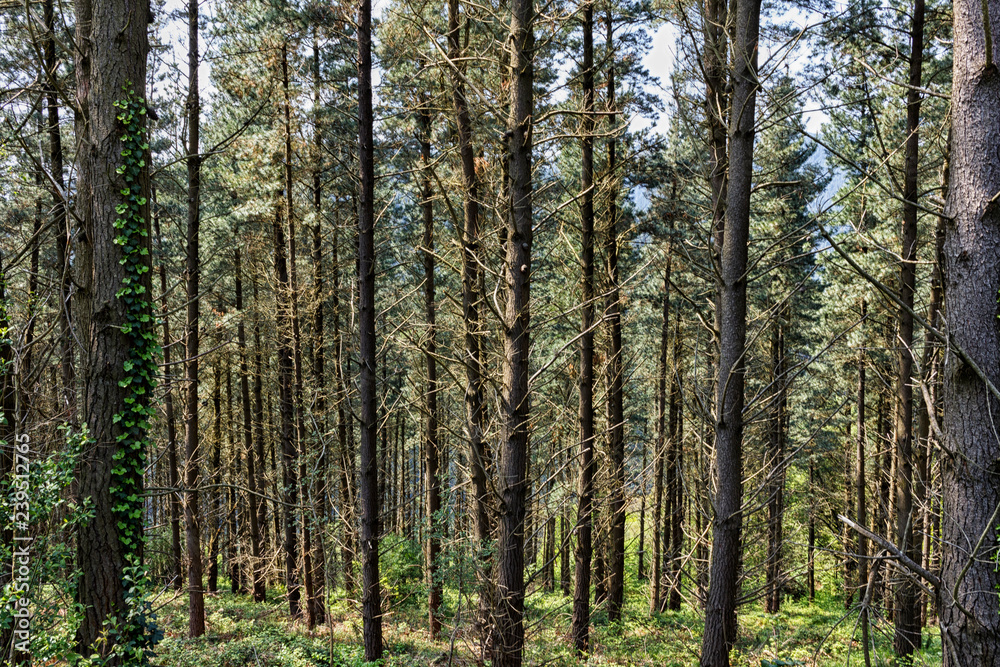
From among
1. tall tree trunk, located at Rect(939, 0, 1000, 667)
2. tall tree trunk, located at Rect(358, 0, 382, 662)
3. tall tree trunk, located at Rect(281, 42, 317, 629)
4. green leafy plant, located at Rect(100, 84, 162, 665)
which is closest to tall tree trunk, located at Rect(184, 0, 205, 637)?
tall tree trunk, located at Rect(281, 42, 317, 629)

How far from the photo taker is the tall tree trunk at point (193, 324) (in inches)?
324

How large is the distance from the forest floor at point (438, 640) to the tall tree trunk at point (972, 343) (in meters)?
4.78

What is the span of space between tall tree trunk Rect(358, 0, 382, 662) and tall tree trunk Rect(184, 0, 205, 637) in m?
2.56

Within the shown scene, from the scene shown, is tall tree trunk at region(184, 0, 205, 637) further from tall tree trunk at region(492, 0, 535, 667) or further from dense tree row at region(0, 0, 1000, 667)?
tall tree trunk at region(492, 0, 535, 667)

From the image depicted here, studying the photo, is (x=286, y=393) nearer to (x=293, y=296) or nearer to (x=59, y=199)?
(x=293, y=296)

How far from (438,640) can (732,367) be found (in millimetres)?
10283

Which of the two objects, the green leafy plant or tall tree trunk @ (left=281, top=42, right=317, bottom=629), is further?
tall tree trunk @ (left=281, top=42, right=317, bottom=629)

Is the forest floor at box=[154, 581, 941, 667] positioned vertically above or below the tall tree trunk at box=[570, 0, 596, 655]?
below

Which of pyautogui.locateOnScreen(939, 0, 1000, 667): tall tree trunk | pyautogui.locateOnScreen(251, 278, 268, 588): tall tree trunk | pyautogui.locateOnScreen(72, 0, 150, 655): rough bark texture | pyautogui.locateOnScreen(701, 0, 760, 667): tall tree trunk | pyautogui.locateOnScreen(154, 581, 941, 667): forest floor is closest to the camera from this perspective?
pyautogui.locateOnScreen(939, 0, 1000, 667): tall tree trunk

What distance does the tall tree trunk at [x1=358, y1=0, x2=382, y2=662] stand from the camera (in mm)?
6758

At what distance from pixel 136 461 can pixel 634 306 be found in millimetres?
10442

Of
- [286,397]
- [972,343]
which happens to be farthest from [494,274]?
[286,397]

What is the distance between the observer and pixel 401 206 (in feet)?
56.0

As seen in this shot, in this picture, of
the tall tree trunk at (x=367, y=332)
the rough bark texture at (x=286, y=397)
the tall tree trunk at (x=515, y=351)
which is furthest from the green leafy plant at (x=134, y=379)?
the rough bark texture at (x=286, y=397)
